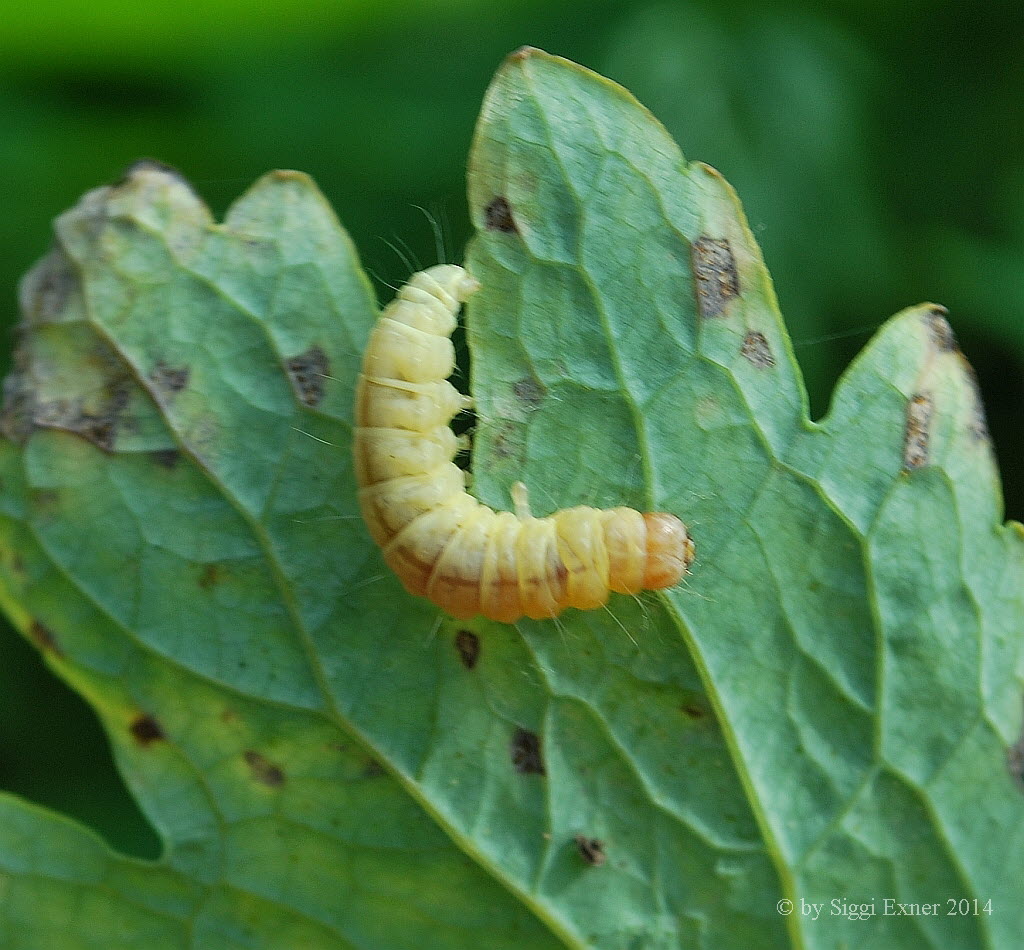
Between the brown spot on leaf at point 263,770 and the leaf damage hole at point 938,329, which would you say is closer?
the leaf damage hole at point 938,329

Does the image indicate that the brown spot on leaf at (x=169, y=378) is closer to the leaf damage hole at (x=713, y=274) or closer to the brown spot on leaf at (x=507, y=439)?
the brown spot on leaf at (x=507, y=439)

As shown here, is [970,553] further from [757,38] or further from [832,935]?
[757,38]

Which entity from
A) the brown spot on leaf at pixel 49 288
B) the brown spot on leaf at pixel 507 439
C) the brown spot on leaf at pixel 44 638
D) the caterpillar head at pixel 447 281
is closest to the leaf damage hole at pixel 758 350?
the brown spot on leaf at pixel 507 439

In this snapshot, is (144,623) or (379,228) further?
(379,228)

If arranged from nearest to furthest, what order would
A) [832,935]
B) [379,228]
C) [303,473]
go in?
[832,935] → [303,473] → [379,228]

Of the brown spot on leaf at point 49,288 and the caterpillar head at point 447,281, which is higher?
the caterpillar head at point 447,281

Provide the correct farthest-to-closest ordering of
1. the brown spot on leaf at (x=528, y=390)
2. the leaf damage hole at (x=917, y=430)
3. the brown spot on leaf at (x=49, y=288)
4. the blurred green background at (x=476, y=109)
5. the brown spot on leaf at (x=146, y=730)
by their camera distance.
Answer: the blurred green background at (x=476, y=109) → the brown spot on leaf at (x=49, y=288) → the brown spot on leaf at (x=146, y=730) → the brown spot on leaf at (x=528, y=390) → the leaf damage hole at (x=917, y=430)

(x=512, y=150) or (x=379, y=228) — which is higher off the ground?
(x=512, y=150)

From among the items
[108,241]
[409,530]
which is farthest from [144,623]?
[108,241]
